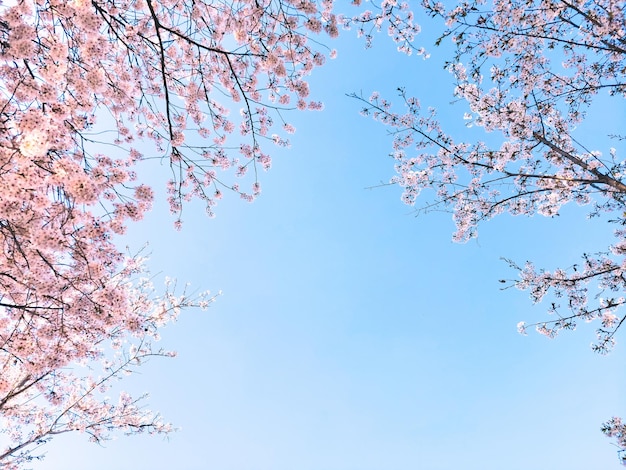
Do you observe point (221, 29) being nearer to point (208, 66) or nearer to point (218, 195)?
point (208, 66)

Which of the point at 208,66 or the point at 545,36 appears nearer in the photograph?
the point at 545,36

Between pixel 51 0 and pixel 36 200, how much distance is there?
241 cm

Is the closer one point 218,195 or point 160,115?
Result: point 160,115

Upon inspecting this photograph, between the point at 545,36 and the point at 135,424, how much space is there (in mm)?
11914

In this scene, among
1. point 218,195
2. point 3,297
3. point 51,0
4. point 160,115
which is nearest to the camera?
point 51,0

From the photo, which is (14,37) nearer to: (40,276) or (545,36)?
(40,276)

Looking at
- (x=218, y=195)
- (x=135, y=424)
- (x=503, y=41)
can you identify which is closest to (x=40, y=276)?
(x=218, y=195)

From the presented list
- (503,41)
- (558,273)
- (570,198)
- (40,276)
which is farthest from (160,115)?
(558,273)

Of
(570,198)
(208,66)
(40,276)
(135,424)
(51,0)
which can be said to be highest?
(208,66)

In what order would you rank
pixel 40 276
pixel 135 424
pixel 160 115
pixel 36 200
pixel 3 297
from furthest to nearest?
pixel 135 424 → pixel 160 115 → pixel 3 297 → pixel 40 276 → pixel 36 200

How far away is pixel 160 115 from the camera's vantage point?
5.86m

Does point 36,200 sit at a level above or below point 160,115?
below

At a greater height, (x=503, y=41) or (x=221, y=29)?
(x=221, y=29)

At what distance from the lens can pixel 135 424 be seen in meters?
8.27
